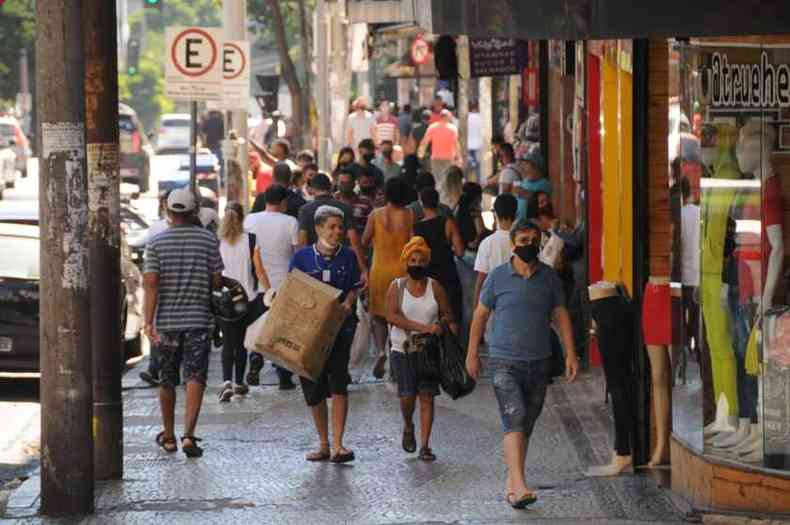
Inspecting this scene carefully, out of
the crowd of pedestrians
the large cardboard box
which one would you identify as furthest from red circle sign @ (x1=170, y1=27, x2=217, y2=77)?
the large cardboard box

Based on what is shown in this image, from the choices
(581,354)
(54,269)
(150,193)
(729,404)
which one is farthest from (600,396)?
(150,193)

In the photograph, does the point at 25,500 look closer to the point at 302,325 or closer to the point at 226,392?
the point at 302,325

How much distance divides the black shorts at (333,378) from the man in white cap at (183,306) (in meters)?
0.72

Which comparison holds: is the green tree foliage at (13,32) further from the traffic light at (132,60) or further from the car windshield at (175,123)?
the car windshield at (175,123)

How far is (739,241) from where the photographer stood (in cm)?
1062

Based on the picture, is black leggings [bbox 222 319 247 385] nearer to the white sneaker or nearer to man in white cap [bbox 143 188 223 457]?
the white sneaker

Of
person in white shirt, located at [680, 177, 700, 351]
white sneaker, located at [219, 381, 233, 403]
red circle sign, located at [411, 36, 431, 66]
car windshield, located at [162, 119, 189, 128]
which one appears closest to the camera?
person in white shirt, located at [680, 177, 700, 351]

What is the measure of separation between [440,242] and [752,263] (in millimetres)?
5805

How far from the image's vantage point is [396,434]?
13766mm

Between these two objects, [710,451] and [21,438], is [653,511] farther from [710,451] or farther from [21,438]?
[21,438]

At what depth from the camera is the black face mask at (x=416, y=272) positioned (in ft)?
41.4

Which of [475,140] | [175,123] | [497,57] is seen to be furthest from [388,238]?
[175,123]

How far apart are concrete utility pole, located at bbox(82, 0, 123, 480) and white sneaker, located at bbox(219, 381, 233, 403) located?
3660 mm

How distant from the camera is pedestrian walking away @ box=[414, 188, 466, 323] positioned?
635 inches
